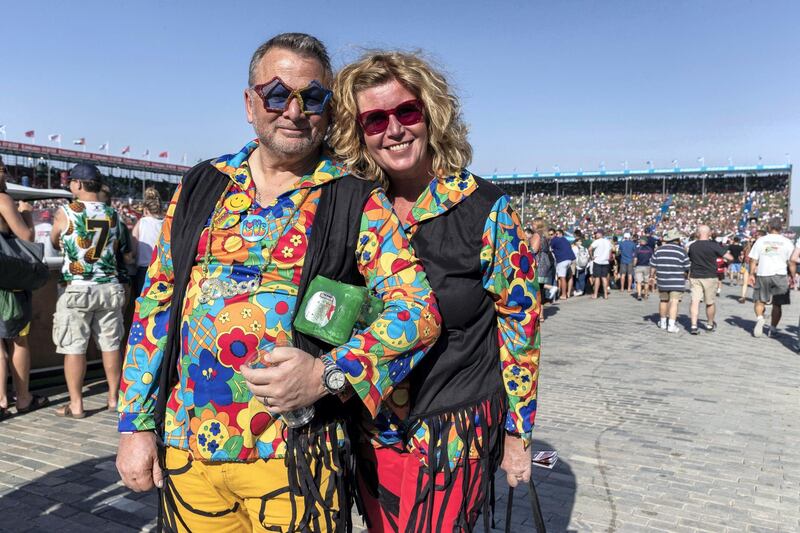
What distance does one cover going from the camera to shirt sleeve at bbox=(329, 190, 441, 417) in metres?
1.49

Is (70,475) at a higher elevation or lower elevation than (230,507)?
lower

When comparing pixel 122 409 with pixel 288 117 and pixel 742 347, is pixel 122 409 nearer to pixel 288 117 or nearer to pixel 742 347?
pixel 288 117

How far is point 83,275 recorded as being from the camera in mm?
5055

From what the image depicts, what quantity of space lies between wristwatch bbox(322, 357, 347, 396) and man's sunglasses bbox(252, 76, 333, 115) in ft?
2.46

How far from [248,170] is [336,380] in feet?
2.46

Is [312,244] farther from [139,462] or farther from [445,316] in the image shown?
[139,462]

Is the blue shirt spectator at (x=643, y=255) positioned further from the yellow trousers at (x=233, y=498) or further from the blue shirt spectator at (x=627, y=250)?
the yellow trousers at (x=233, y=498)

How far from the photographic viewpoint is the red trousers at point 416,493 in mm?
1837

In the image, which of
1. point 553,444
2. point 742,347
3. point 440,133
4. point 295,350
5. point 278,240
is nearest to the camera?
point 295,350

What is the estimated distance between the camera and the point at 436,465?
183 centimetres

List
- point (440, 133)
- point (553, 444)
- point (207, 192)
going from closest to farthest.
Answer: point (207, 192) → point (440, 133) → point (553, 444)

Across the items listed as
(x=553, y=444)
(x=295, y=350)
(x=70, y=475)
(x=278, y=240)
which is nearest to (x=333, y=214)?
(x=278, y=240)

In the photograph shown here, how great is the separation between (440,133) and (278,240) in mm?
637

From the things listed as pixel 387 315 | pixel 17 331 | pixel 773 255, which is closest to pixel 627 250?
pixel 773 255
